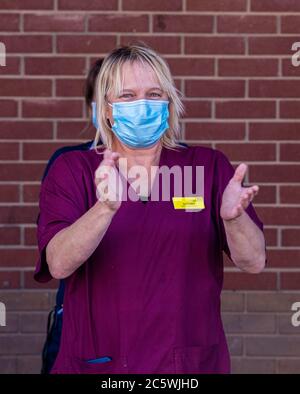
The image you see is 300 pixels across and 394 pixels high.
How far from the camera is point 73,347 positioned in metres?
2.57

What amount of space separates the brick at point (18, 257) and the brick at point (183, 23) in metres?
1.31

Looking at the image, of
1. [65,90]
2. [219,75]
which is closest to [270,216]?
[219,75]

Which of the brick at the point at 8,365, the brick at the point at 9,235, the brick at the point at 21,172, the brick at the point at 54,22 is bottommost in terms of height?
the brick at the point at 8,365

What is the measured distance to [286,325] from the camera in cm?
446

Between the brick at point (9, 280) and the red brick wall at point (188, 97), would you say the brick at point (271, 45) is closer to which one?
the red brick wall at point (188, 97)

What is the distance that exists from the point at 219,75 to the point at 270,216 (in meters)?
0.77

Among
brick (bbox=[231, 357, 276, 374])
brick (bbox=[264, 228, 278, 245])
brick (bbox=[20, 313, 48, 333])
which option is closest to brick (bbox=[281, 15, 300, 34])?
brick (bbox=[264, 228, 278, 245])

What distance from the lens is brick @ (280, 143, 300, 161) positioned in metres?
4.39

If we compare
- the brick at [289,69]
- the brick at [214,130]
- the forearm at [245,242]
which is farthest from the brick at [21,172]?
the forearm at [245,242]

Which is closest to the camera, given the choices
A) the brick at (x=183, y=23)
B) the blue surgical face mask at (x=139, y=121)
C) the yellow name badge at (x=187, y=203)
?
the yellow name badge at (x=187, y=203)

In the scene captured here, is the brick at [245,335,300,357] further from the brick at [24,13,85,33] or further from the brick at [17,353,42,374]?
the brick at [24,13,85,33]

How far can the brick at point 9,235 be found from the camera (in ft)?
14.4

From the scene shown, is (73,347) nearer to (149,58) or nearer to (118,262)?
(118,262)

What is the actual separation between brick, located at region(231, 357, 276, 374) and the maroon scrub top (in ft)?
6.19
